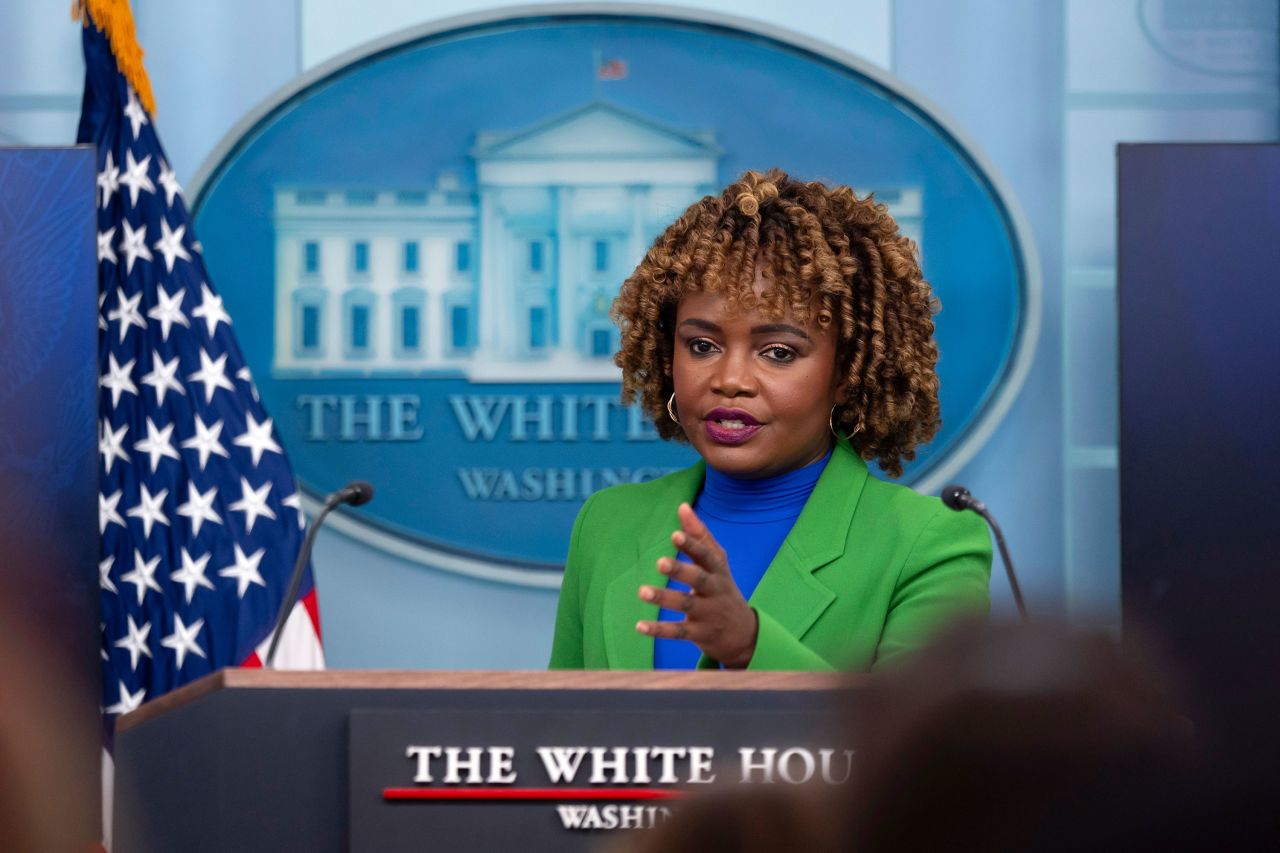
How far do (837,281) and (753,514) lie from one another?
32 cm

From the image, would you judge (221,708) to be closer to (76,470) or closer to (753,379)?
(753,379)

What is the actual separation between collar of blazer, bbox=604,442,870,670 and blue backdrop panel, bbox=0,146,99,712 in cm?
177

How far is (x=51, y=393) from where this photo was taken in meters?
3.40

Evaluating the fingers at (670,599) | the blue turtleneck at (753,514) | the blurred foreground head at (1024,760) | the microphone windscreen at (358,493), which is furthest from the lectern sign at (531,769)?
→ the microphone windscreen at (358,493)

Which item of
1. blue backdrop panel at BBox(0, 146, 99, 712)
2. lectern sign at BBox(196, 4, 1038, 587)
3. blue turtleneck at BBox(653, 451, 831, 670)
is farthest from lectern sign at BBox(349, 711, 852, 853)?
lectern sign at BBox(196, 4, 1038, 587)

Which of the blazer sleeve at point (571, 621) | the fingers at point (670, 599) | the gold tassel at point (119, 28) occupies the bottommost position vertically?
the blazer sleeve at point (571, 621)

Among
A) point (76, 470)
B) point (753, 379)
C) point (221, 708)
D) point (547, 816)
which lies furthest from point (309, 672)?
point (76, 470)

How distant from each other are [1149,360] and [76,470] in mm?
2354

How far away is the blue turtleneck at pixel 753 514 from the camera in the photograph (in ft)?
6.59

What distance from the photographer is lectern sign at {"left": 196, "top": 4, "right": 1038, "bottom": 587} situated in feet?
12.9

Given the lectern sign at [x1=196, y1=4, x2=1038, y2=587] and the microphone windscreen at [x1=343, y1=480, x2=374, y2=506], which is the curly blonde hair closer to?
the microphone windscreen at [x1=343, y1=480, x2=374, y2=506]

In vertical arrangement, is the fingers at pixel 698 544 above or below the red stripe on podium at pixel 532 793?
above

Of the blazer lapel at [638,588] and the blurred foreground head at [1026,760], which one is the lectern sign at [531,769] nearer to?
the blazer lapel at [638,588]

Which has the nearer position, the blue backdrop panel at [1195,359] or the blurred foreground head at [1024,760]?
the blurred foreground head at [1024,760]
